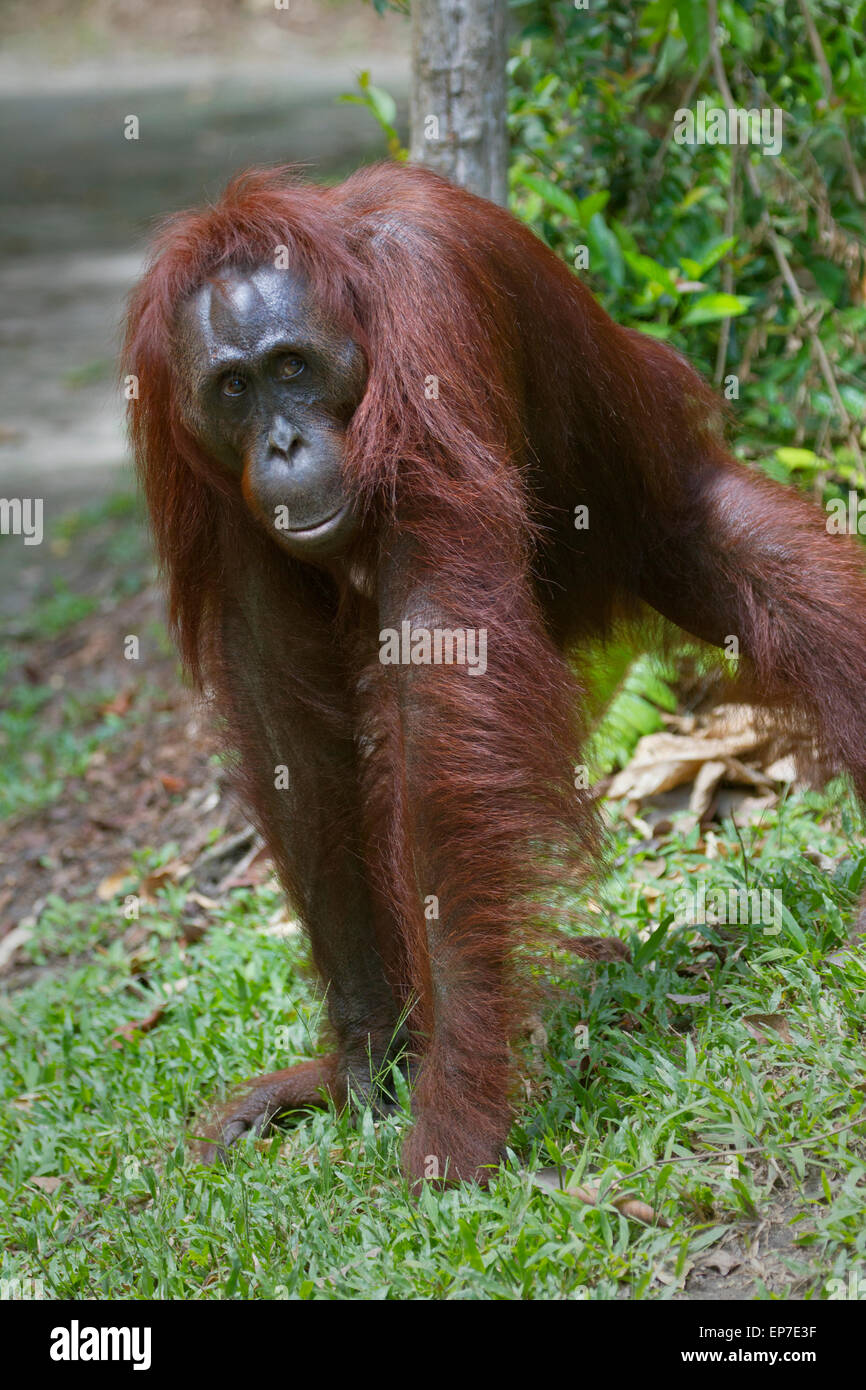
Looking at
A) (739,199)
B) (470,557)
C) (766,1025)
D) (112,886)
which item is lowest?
(112,886)

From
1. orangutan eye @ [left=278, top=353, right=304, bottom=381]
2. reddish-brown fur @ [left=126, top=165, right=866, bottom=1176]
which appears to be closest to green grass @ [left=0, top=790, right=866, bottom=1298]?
reddish-brown fur @ [left=126, top=165, right=866, bottom=1176]

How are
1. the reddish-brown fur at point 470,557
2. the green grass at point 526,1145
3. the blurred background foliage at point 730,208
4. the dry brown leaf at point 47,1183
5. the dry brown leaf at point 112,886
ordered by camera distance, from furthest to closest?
the dry brown leaf at point 112,886, the blurred background foliage at point 730,208, the dry brown leaf at point 47,1183, the reddish-brown fur at point 470,557, the green grass at point 526,1145

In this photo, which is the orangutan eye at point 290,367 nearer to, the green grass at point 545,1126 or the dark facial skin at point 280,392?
the dark facial skin at point 280,392

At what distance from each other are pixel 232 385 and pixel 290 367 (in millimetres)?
116

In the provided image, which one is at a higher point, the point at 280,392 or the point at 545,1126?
the point at 280,392

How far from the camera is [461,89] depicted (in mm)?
4047

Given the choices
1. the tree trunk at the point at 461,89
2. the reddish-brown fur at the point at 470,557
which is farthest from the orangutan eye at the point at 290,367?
the tree trunk at the point at 461,89

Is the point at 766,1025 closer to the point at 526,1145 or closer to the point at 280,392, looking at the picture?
the point at 526,1145

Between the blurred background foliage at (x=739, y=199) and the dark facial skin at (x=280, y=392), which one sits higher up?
the blurred background foliage at (x=739, y=199)

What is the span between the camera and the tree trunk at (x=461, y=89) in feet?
13.1

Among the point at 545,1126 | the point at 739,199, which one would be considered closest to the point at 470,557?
the point at 545,1126

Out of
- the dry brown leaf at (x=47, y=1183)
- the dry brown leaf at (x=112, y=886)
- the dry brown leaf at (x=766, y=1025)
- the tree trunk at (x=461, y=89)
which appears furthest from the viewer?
the dry brown leaf at (x=112, y=886)

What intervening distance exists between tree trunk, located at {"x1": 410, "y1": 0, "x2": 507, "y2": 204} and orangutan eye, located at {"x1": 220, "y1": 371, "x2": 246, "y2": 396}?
152 cm
